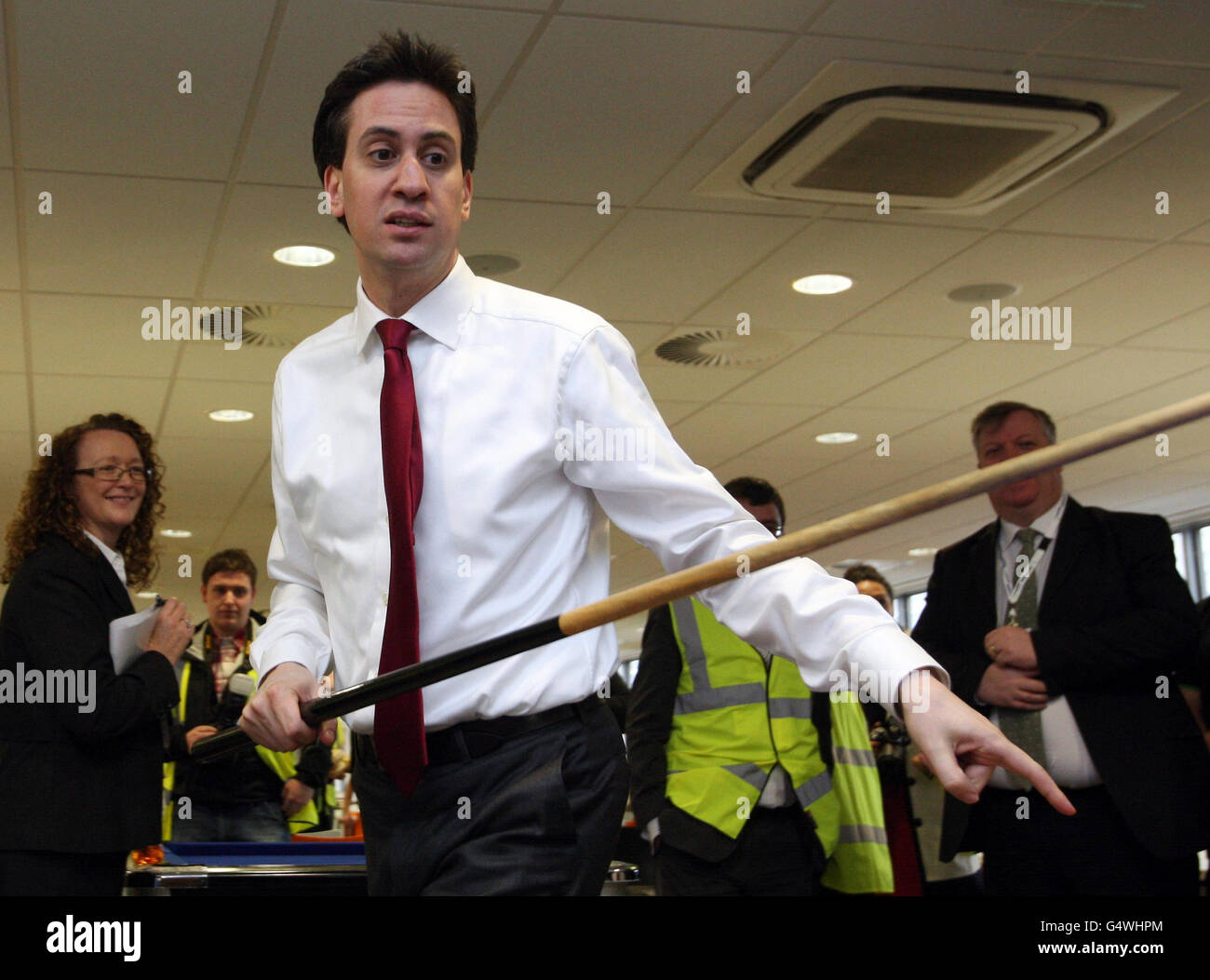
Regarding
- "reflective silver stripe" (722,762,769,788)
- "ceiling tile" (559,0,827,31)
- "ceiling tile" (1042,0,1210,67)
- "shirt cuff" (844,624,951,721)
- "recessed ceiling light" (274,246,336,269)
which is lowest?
"reflective silver stripe" (722,762,769,788)

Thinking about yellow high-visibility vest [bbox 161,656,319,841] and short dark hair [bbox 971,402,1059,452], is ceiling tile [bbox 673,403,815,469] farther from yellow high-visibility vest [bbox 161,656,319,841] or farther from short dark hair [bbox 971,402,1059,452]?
short dark hair [bbox 971,402,1059,452]

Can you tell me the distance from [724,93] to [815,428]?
4244mm

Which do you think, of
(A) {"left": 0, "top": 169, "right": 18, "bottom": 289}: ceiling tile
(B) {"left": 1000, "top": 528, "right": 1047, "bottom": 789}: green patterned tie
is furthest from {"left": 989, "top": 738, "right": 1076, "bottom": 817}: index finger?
(A) {"left": 0, "top": 169, "right": 18, "bottom": 289}: ceiling tile

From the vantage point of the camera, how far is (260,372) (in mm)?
6734

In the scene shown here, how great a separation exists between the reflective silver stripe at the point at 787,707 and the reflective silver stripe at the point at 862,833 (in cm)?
34

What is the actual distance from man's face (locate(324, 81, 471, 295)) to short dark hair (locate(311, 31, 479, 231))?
1 cm

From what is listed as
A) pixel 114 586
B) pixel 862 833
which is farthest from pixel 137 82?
pixel 862 833

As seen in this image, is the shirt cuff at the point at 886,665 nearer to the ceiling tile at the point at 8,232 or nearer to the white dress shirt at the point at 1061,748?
the white dress shirt at the point at 1061,748

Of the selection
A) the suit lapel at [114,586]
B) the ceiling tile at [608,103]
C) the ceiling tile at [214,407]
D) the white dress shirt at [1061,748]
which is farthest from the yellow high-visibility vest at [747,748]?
the ceiling tile at [214,407]

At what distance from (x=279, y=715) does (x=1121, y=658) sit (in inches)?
76.4

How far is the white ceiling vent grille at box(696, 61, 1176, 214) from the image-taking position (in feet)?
13.0

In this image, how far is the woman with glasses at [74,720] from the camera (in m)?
2.58

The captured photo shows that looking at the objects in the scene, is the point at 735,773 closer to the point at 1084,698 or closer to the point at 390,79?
the point at 1084,698
